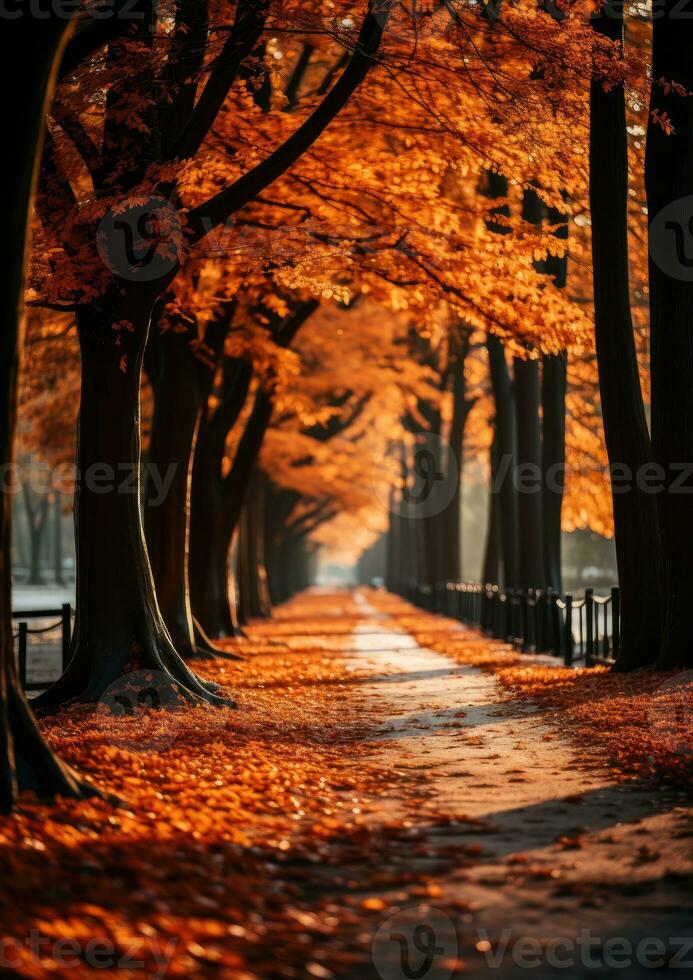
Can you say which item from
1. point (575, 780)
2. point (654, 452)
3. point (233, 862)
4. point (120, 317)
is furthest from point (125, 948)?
point (654, 452)

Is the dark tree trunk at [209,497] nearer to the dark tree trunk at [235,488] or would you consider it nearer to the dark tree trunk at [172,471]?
the dark tree trunk at [235,488]

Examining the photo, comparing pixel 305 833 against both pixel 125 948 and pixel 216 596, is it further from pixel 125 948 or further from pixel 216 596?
pixel 216 596

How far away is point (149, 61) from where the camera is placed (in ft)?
39.0

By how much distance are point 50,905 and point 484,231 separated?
11235mm

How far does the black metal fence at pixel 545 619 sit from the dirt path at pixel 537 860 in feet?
22.6

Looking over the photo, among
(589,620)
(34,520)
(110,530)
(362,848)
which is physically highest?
(34,520)

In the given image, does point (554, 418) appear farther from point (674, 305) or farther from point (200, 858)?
point (200, 858)

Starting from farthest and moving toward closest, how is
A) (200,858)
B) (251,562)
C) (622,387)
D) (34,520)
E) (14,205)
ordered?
(34,520) → (251,562) → (622,387) → (14,205) → (200,858)

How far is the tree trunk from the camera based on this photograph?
1336 centimetres

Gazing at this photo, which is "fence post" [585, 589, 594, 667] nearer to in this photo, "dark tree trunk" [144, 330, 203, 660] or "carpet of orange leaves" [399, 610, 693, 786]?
"carpet of orange leaves" [399, 610, 693, 786]

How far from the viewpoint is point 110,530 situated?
484 inches

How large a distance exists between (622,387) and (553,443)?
288 inches

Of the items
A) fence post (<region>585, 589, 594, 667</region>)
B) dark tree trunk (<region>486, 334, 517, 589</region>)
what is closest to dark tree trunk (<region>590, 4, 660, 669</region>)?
fence post (<region>585, 589, 594, 667</region>)

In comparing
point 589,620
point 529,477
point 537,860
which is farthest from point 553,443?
point 537,860
